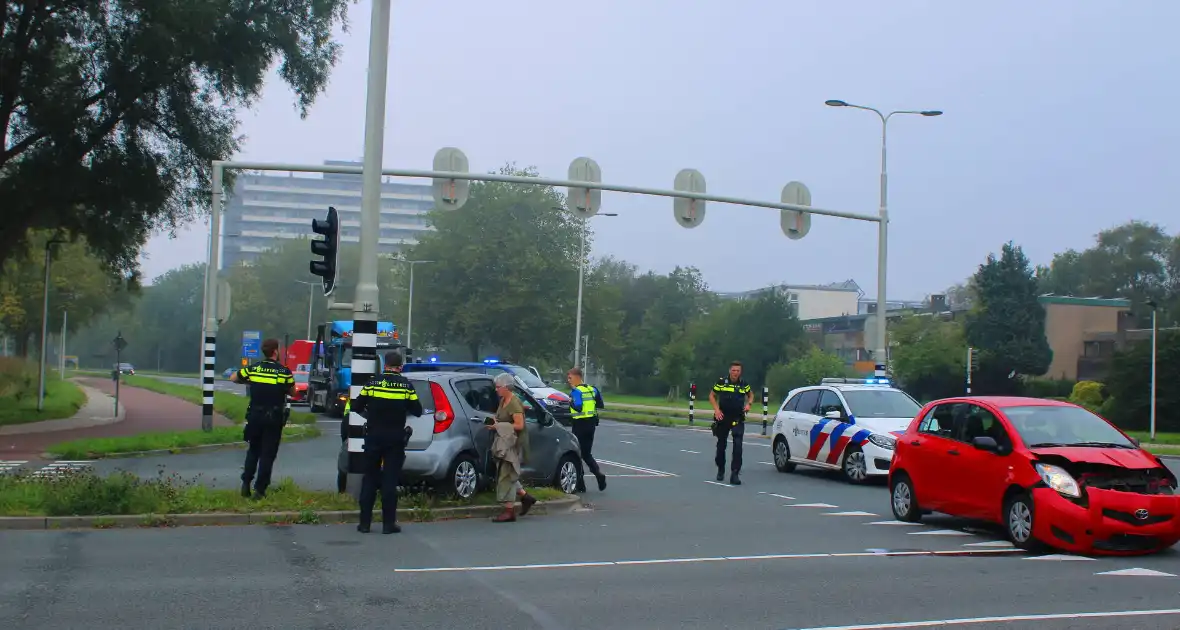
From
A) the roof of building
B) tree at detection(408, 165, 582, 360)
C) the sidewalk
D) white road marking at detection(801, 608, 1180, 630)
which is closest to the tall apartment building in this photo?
tree at detection(408, 165, 582, 360)

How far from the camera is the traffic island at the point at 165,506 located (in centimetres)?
1173

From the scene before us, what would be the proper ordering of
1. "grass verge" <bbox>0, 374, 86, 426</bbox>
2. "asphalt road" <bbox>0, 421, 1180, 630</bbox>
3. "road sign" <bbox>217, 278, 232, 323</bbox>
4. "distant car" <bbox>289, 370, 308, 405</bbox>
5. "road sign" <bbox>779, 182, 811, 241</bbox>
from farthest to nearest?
1. "distant car" <bbox>289, 370, 308, 405</bbox>
2. "grass verge" <bbox>0, 374, 86, 426</bbox>
3. "road sign" <bbox>217, 278, 232, 323</bbox>
4. "road sign" <bbox>779, 182, 811, 241</bbox>
5. "asphalt road" <bbox>0, 421, 1180, 630</bbox>

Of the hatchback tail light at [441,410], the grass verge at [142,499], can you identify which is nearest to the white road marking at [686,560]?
the grass verge at [142,499]

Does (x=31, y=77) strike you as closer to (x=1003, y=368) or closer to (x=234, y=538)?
(x=234, y=538)

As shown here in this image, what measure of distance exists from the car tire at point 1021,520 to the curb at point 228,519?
216 inches

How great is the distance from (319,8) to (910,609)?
2455 centimetres

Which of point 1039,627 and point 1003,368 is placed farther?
point 1003,368

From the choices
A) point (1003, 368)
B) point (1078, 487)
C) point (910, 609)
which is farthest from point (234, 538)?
point (1003, 368)

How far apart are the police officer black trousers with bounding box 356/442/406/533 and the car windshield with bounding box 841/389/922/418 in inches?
377

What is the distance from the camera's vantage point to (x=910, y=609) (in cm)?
824

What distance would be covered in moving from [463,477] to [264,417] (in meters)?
2.37

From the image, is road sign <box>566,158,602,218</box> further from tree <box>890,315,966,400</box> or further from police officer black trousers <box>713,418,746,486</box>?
tree <box>890,315,966,400</box>

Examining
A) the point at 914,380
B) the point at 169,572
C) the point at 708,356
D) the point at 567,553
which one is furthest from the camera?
the point at 708,356

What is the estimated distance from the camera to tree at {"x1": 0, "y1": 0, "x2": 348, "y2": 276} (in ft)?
85.6
